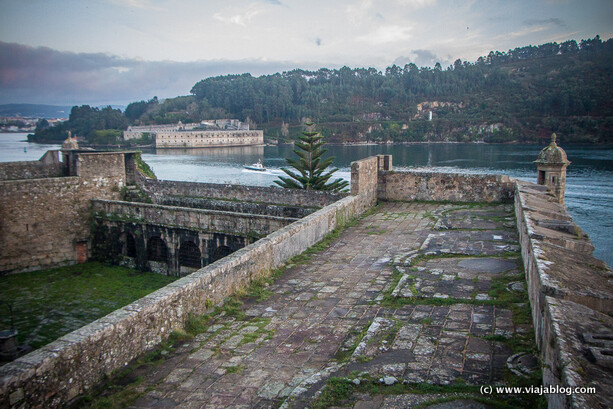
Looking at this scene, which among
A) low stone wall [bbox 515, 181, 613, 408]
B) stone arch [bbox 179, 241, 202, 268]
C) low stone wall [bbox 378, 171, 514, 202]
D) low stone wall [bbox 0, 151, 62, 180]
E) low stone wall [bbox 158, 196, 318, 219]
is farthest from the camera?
low stone wall [bbox 0, 151, 62, 180]

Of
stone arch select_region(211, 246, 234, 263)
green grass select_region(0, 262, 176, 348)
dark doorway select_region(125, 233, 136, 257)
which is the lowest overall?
green grass select_region(0, 262, 176, 348)

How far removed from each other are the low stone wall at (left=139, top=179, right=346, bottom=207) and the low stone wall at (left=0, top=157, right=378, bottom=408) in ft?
27.9

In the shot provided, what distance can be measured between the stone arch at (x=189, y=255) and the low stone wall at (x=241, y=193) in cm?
314

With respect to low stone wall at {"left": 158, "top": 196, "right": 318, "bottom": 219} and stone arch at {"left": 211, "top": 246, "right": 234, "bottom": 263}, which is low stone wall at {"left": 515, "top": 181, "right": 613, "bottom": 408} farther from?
low stone wall at {"left": 158, "top": 196, "right": 318, "bottom": 219}

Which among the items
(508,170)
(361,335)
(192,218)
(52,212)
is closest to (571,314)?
(361,335)

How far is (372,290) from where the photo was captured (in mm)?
5223

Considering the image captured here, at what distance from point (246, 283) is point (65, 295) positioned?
8479 millimetres

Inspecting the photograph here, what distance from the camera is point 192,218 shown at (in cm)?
1262

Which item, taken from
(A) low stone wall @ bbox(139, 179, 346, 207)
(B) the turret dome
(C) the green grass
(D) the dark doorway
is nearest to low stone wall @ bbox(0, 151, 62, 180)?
(A) low stone wall @ bbox(139, 179, 346, 207)

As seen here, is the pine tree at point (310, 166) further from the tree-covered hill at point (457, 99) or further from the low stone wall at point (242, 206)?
the tree-covered hill at point (457, 99)

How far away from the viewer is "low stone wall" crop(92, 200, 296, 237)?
1154 cm

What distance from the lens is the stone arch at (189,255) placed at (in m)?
12.9

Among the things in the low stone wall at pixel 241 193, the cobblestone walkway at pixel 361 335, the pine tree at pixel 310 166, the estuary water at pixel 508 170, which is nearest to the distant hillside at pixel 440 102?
the estuary water at pixel 508 170

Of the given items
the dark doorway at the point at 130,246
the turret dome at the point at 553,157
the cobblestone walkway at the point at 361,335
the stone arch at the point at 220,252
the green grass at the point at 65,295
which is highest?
the turret dome at the point at 553,157
